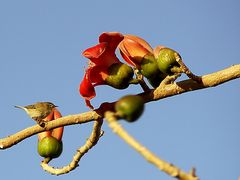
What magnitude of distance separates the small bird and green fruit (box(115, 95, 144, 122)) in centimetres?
120

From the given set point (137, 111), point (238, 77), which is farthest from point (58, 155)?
point (137, 111)

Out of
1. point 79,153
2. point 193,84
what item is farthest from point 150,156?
point 79,153

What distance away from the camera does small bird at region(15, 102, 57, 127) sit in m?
2.20

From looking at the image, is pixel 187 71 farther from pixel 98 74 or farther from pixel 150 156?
pixel 150 156

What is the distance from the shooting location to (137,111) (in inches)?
37.9

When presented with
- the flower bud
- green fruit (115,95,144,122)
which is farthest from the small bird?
green fruit (115,95,144,122)

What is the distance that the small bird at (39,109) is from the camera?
7.21 feet

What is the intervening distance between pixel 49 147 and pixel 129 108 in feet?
5.59

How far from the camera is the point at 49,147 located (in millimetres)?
2572

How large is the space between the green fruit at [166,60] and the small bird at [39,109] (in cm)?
60

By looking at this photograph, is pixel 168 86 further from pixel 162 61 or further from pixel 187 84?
pixel 162 61

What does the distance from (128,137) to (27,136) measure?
1304mm

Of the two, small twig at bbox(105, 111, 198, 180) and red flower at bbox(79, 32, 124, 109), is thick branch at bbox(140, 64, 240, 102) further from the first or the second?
small twig at bbox(105, 111, 198, 180)

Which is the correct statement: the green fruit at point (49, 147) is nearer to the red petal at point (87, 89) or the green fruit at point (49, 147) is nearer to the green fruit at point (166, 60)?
the red petal at point (87, 89)
